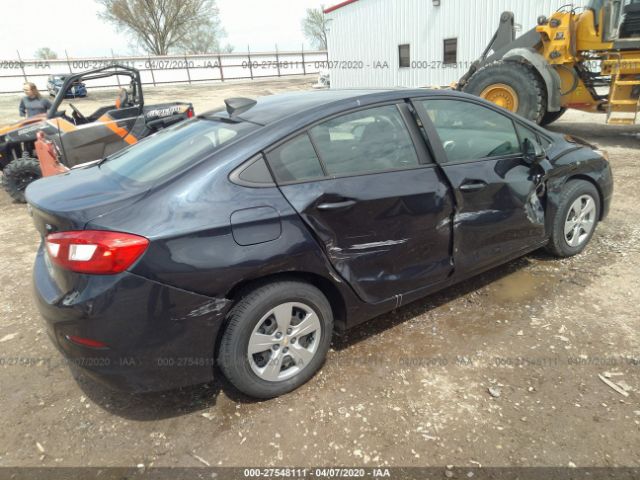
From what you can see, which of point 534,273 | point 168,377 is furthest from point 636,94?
point 168,377

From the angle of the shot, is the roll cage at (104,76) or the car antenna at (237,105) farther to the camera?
the roll cage at (104,76)

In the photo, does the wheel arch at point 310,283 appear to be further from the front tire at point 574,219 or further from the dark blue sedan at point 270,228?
the front tire at point 574,219

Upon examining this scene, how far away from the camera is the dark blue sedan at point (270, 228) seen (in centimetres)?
204

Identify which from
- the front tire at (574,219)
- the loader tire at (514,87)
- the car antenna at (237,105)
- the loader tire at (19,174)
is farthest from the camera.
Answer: the loader tire at (514,87)

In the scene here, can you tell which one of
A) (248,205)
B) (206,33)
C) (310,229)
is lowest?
(310,229)

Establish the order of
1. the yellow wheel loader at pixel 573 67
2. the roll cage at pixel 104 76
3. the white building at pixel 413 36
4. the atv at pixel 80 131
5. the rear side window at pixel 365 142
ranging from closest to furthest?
the rear side window at pixel 365 142 < the roll cage at pixel 104 76 < the atv at pixel 80 131 < the yellow wheel loader at pixel 573 67 < the white building at pixel 413 36

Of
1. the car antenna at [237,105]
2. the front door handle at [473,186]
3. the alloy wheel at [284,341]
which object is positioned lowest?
the alloy wheel at [284,341]

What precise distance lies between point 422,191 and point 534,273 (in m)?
1.65

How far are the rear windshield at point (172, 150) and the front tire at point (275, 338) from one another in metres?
0.79

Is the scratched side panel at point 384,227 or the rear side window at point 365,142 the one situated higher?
the rear side window at point 365,142

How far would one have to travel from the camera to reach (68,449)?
89.4 inches

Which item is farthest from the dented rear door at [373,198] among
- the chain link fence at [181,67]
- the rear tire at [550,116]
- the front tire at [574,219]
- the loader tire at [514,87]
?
the chain link fence at [181,67]

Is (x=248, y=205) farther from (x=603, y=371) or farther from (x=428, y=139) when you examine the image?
(x=603, y=371)

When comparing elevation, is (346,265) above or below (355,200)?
below
